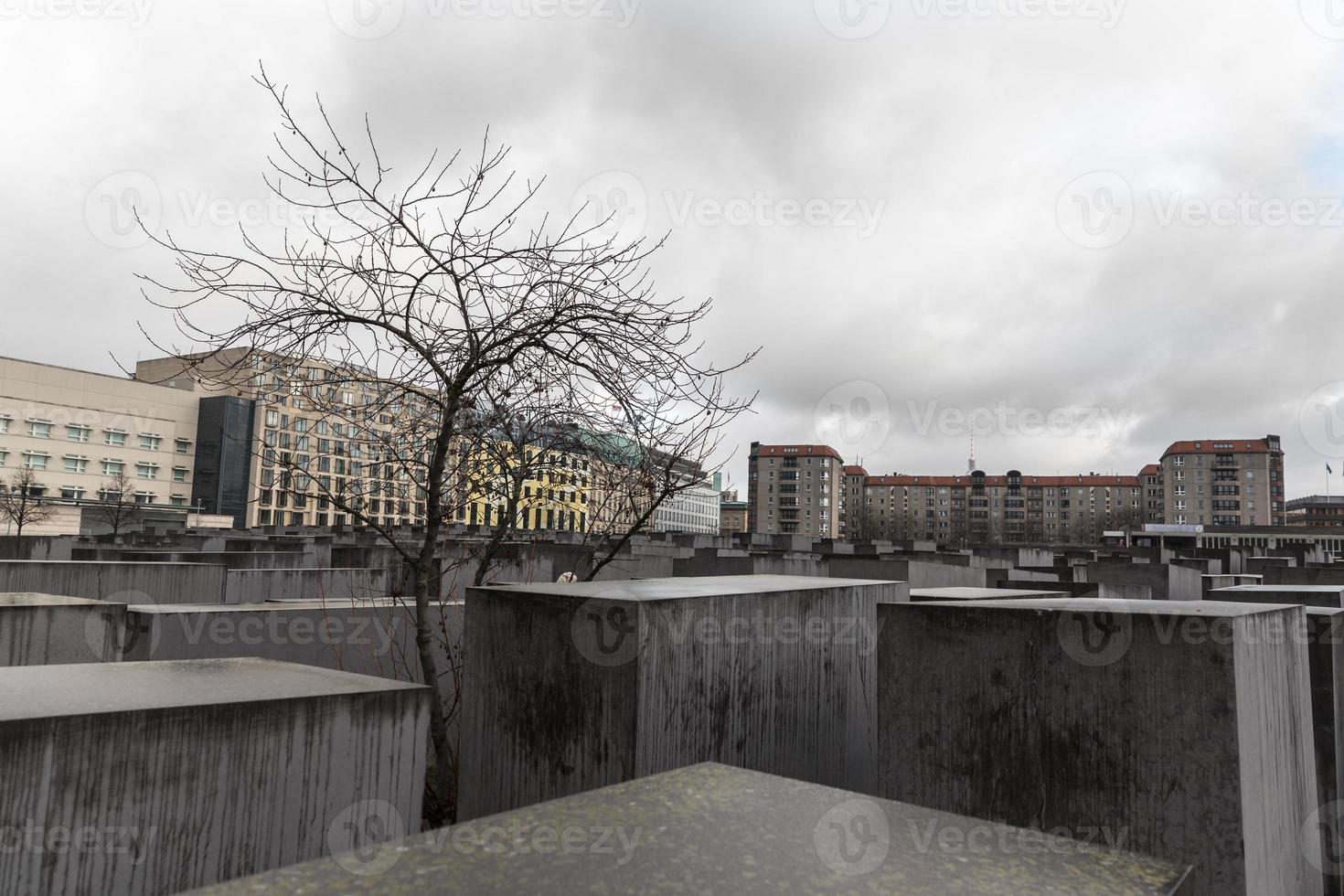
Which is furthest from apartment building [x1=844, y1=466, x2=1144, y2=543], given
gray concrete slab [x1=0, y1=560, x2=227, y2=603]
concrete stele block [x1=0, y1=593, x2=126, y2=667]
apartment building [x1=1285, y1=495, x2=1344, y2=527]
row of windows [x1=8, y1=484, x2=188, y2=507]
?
concrete stele block [x1=0, y1=593, x2=126, y2=667]

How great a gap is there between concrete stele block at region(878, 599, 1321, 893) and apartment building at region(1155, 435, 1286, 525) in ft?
440

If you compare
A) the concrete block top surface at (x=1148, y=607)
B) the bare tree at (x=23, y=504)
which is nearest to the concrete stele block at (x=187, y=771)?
the concrete block top surface at (x=1148, y=607)

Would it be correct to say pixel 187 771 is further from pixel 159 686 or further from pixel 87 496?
pixel 87 496

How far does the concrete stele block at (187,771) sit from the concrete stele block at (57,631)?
190 centimetres

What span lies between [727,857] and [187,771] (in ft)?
5.78

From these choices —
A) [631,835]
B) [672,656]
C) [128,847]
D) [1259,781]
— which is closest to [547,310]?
[672,656]

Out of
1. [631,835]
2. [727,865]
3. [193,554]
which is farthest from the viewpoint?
[193,554]

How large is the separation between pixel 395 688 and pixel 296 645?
335 cm

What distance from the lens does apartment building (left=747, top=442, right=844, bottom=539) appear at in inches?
5566

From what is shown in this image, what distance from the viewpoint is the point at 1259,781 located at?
294cm

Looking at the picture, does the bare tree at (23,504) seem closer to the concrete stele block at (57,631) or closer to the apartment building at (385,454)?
the concrete stele block at (57,631)

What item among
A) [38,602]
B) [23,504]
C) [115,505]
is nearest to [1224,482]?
[115,505]

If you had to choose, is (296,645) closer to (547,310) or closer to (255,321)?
(255,321)

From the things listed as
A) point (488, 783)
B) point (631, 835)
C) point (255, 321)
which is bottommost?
point (488, 783)
